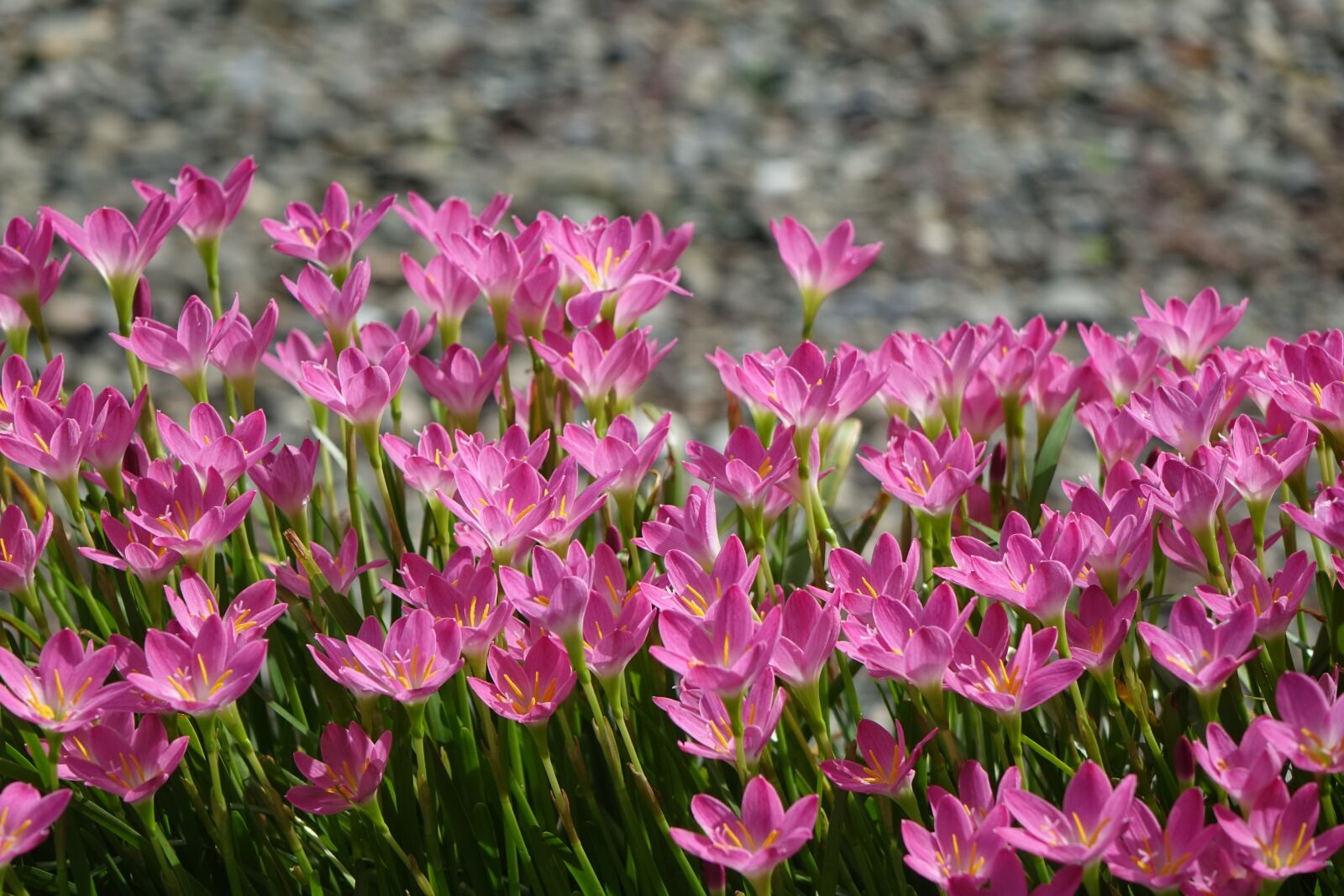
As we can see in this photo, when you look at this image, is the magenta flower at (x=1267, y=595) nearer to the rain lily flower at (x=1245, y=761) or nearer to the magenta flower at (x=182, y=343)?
the rain lily flower at (x=1245, y=761)

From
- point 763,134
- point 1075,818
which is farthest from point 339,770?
point 763,134

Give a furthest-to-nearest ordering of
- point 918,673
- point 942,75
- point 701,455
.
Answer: point 942,75, point 701,455, point 918,673

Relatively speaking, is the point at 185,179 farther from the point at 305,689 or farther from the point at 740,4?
the point at 740,4

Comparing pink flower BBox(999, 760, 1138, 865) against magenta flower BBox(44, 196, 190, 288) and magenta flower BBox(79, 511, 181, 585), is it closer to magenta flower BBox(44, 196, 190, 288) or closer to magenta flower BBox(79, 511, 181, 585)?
magenta flower BBox(79, 511, 181, 585)

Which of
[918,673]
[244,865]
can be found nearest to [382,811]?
[244,865]

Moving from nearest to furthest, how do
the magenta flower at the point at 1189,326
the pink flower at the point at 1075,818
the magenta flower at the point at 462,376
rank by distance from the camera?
the pink flower at the point at 1075,818 → the magenta flower at the point at 462,376 → the magenta flower at the point at 1189,326

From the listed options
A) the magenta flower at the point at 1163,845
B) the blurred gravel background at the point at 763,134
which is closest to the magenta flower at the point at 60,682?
the magenta flower at the point at 1163,845
